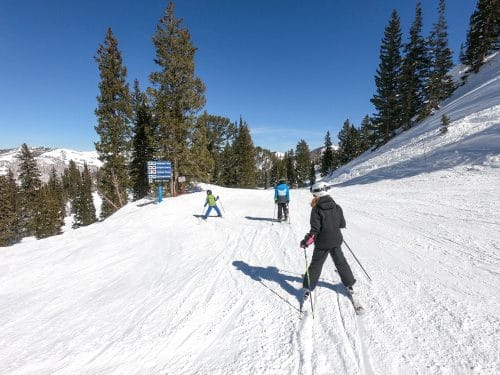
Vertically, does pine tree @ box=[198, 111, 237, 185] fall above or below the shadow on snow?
above

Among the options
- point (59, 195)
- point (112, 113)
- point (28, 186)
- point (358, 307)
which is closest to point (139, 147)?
point (112, 113)

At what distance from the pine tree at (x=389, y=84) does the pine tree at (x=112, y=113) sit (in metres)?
35.8

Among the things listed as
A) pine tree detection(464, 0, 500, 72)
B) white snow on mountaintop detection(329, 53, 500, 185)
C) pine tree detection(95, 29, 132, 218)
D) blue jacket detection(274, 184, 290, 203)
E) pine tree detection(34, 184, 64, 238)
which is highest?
pine tree detection(464, 0, 500, 72)

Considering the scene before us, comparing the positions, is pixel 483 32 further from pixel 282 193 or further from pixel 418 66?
pixel 282 193

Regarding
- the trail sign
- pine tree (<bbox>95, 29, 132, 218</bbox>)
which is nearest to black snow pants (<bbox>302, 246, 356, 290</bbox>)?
the trail sign

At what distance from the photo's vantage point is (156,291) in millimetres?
5582

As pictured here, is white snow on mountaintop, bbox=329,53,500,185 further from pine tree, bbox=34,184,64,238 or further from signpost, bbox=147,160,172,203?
pine tree, bbox=34,184,64,238

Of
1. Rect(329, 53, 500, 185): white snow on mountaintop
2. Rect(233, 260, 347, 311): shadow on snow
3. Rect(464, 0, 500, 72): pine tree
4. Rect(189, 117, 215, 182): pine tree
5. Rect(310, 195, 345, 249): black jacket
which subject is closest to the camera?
Rect(310, 195, 345, 249): black jacket

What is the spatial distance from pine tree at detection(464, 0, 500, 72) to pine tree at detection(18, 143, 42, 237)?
7202 cm

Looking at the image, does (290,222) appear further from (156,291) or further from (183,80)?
(183,80)

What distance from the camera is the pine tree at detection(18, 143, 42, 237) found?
4078cm

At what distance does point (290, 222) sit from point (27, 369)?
9030 millimetres

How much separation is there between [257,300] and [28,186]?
5324cm

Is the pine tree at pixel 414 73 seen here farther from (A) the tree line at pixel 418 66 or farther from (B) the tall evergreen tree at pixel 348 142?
(B) the tall evergreen tree at pixel 348 142
